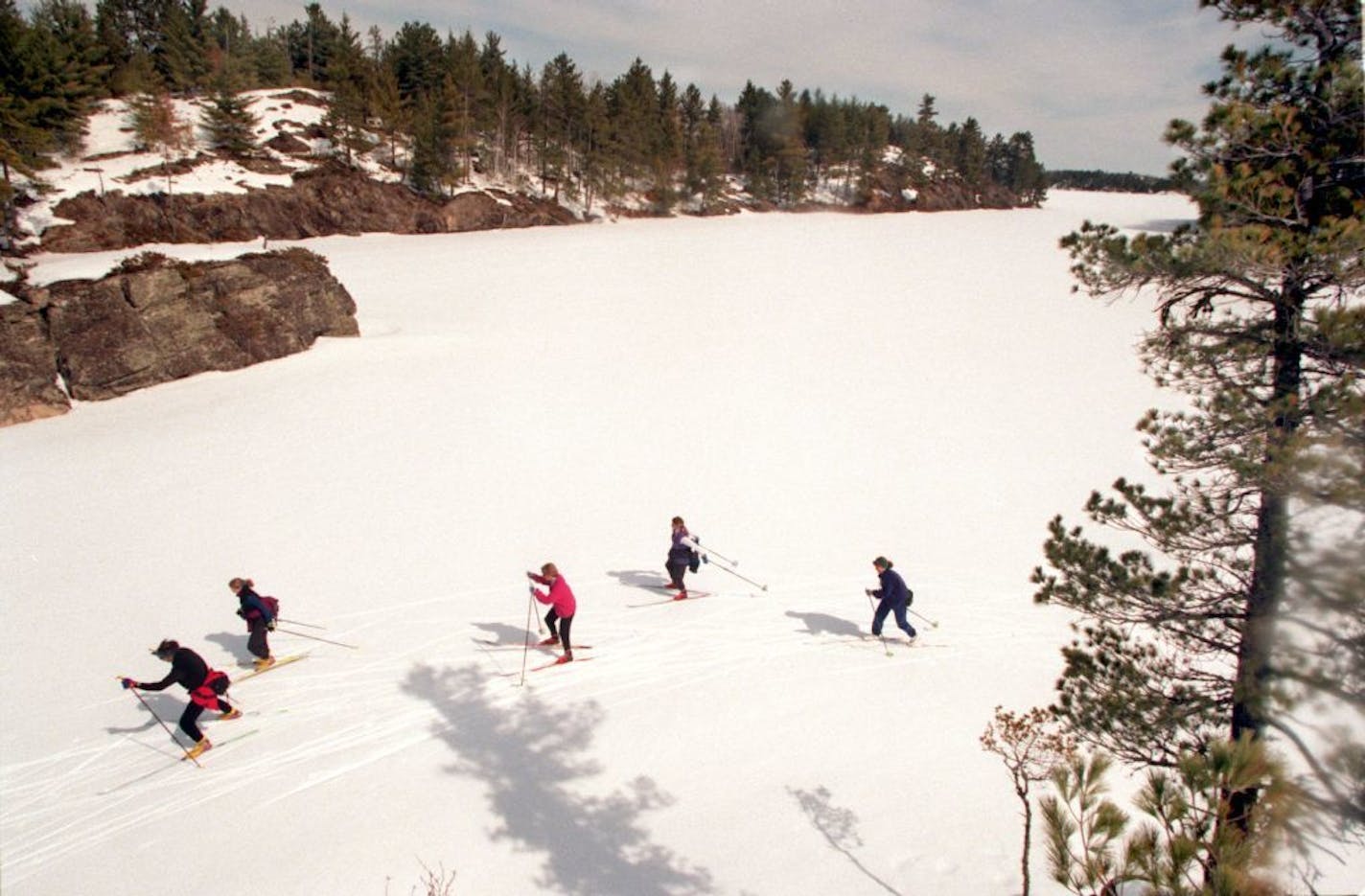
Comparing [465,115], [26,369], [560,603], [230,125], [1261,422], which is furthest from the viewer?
[465,115]

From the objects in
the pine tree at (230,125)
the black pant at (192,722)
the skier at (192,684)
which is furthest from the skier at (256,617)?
the pine tree at (230,125)

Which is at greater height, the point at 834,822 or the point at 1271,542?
the point at 1271,542

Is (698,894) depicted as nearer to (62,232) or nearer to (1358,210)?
(1358,210)

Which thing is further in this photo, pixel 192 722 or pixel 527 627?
pixel 527 627

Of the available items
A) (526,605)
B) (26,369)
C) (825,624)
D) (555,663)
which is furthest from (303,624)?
(26,369)

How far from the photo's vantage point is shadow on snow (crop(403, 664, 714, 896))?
20.3 feet

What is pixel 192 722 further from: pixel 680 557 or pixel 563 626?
pixel 680 557

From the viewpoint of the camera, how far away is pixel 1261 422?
462cm

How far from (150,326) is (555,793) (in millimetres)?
20100

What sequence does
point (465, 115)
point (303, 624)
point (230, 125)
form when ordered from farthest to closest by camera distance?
point (465, 115) < point (230, 125) < point (303, 624)

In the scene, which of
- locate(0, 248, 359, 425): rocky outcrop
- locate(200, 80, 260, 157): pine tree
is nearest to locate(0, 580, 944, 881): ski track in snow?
locate(0, 248, 359, 425): rocky outcrop

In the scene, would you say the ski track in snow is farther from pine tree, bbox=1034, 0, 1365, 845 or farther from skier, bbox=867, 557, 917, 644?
pine tree, bbox=1034, 0, 1365, 845

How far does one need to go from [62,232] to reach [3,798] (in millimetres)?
41995

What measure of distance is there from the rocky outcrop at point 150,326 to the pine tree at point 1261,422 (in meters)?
23.1
